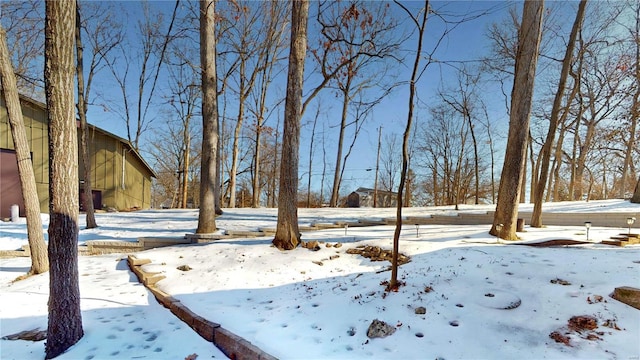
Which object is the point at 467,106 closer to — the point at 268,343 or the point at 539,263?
the point at 539,263

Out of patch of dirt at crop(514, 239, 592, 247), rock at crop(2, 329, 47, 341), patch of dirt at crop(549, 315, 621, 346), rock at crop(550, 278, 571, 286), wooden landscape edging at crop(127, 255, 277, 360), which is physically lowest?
rock at crop(2, 329, 47, 341)

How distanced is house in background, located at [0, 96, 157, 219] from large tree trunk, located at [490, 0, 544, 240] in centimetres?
1255

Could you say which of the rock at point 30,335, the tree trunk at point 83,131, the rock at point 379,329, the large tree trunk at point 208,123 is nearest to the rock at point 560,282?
the rock at point 379,329

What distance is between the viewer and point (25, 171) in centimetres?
508

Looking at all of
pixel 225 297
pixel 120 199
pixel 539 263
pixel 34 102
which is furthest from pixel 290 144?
pixel 120 199

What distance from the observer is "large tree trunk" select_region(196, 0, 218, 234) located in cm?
677

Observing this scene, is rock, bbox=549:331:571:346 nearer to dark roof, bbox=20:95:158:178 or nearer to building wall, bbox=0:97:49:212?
dark roof, bbox=20:95:158:178

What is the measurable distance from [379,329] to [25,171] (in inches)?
245

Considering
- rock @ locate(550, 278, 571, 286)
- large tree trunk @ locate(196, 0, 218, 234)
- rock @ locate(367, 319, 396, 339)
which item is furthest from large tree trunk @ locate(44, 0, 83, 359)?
rock @ locate(550, 278, 571, 286)

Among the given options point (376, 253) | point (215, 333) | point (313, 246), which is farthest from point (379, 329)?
point (313, 246)

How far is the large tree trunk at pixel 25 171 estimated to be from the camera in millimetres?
5059

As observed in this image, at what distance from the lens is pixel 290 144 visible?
5.50 metres

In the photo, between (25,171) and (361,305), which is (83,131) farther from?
(361,305)

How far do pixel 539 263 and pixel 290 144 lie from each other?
13.2 feet
